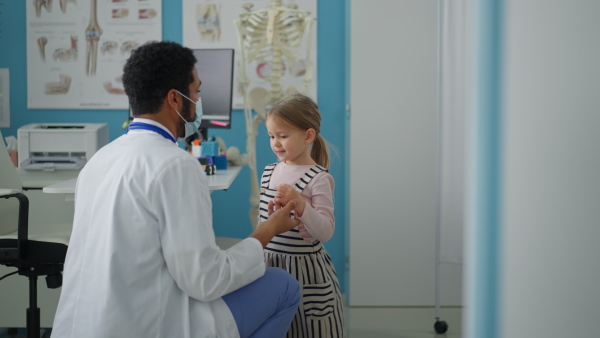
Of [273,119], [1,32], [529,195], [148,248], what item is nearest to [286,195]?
[273,119]

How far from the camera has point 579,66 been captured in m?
0.58

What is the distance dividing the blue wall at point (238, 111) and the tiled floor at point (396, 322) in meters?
0.50

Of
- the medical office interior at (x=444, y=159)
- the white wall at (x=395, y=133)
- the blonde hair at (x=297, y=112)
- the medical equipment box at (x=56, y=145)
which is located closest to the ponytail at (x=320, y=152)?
the blonde hair at (x=297, y=112)

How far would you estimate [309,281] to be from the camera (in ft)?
6.38

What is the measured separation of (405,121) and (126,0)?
195cm

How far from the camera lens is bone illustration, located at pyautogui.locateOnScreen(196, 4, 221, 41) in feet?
13.4

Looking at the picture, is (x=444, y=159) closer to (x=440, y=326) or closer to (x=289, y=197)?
(x=440, y=326)

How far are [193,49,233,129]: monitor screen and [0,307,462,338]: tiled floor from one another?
4.17 ft

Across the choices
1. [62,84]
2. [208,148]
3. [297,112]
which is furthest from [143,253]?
[62,84]

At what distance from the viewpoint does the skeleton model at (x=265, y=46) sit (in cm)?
357

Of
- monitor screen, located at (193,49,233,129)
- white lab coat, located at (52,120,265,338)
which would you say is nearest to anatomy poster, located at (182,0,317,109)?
monitor screen, located at (193,49,233,129)

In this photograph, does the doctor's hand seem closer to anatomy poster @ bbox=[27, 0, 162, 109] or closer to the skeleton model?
the skeleton model

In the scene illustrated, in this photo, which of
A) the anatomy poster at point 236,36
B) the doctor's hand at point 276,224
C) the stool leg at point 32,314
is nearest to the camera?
the doctor's hand at point 276,224

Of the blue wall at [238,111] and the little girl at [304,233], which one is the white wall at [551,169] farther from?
the blue wall at [238,111]
